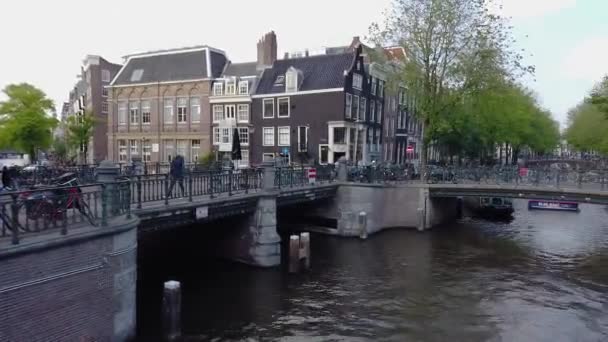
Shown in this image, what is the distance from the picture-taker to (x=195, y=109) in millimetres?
48375

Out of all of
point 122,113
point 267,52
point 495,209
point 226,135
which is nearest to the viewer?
point 495,209

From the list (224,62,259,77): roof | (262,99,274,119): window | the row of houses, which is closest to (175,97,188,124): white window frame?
the row of houses

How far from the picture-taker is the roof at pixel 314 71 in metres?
41.6

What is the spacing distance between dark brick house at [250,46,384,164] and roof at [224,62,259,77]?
5.53 feet

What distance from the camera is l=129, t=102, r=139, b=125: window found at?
2036 inches

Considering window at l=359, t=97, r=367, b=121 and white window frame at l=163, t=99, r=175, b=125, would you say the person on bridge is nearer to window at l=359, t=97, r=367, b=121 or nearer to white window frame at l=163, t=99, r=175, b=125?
window at l=359, t=97, r=367, b=121

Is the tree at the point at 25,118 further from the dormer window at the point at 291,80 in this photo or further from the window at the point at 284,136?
the dormer window at the point at 291,80

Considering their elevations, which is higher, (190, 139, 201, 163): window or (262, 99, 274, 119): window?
(262, 99, 274, 119): window

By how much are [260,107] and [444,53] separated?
1996 cm

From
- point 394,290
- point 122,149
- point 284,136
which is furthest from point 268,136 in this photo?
point 394,290

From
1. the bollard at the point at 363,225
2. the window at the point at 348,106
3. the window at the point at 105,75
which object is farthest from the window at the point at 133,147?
the bollard at the point at 363,225

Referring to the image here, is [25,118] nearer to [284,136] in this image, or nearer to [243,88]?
[243,88]

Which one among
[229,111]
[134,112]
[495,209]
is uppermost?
[134,112]

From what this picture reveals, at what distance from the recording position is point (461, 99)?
3112 centimetres
